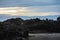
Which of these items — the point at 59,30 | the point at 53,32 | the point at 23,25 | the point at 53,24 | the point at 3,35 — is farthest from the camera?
the point at 53,32

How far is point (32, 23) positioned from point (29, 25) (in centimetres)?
249

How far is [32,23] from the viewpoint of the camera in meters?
130

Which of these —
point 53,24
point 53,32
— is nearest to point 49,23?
point 53,24

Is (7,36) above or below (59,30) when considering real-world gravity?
above

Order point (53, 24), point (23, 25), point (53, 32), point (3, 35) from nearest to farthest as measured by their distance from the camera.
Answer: point (3, 35) → point (23, 25) → point (53, 24) → point (53, 32)

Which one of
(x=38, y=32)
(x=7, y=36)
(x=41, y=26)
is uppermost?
(x=7, y=36)

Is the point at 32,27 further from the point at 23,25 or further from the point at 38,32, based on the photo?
the point at 38,32

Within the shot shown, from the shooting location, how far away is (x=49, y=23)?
130500 mm

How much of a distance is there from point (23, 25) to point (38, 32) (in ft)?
137

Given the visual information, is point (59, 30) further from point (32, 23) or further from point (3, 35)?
point (3, 35)

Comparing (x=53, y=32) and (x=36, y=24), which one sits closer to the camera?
(x=36, y=24)

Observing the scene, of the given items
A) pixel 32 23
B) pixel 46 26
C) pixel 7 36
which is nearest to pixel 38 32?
pixel 46 26

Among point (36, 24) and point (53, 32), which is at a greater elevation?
point (36, 24)

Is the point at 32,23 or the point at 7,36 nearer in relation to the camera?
the point at 7,36
